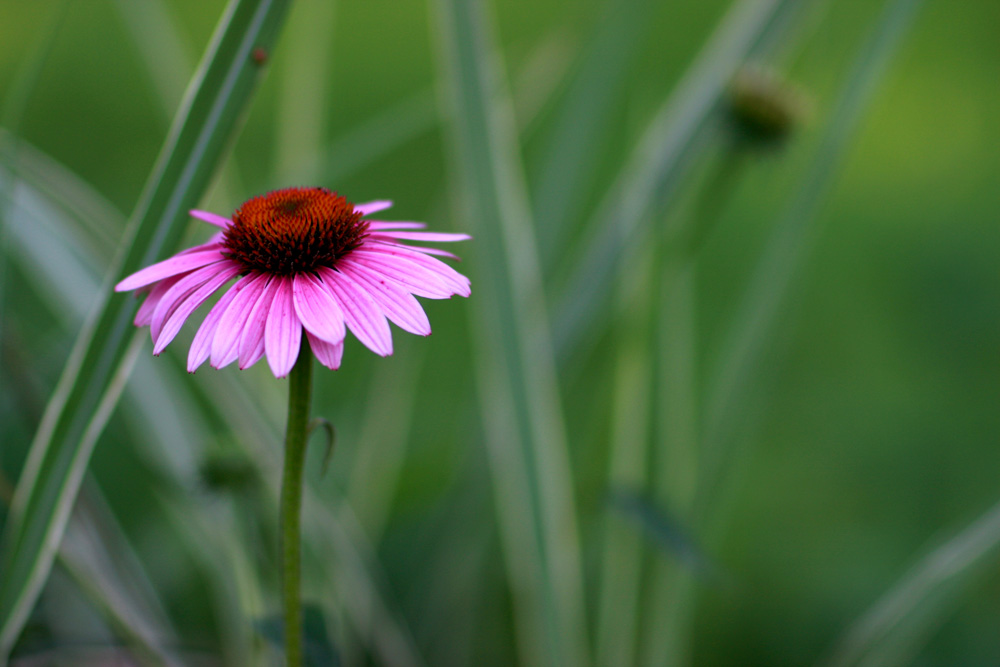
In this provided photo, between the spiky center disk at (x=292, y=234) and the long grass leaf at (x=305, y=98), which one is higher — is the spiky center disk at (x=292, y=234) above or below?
below

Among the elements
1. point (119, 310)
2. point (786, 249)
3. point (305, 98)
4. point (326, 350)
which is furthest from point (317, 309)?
point (305, 98)

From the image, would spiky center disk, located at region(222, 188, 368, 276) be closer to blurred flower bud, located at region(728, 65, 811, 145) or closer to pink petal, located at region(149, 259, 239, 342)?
pink petal, located at region(149, 259, 239, 342)

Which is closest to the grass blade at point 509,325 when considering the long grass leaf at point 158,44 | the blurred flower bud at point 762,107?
the blurred flower bud at point 762,107

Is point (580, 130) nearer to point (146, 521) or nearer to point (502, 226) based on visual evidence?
point (502, 226)

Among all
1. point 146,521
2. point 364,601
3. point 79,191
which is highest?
point 79,191

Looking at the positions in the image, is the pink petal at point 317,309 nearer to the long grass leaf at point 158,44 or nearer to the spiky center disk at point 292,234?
the spiky center disk at point 292,234

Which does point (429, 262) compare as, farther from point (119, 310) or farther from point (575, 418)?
point (575, 418)

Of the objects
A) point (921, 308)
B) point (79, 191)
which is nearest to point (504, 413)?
point (79, 191)
